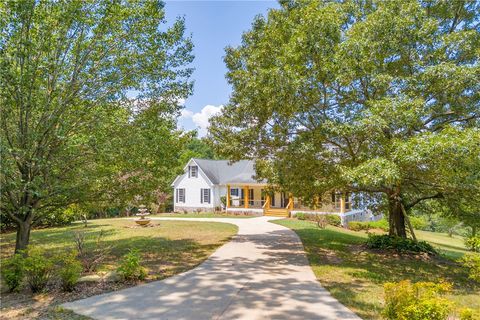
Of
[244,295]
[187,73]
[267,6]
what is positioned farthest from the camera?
[267,6]

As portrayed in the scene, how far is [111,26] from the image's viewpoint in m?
8.15

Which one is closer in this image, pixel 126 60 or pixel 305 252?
pixel 126 60

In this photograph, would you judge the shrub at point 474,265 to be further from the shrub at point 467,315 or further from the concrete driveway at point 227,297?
the shrub at point 467,315

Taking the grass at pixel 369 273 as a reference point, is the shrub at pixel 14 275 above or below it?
above

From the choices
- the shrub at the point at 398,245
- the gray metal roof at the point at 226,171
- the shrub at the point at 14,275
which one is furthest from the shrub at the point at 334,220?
the shrub at the point at 14,275

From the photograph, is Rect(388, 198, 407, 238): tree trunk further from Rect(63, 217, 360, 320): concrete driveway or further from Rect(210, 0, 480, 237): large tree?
Rect(63, 217, 360, 320): concrete driveway

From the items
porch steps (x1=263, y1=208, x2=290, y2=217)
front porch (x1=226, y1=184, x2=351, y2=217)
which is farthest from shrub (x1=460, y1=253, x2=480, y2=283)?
porch steps (x1=263, y1=208, x2=290, y2=217)

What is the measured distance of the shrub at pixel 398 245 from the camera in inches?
468

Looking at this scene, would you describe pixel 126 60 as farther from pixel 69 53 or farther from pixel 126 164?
pixel 126 164

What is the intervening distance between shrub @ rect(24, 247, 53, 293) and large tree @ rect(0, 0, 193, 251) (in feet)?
4.73

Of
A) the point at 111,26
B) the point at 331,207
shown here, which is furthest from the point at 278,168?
the point at 331,207

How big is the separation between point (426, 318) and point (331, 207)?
23.6 metres

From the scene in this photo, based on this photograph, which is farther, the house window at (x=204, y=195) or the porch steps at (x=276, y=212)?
the house window at (x=204, y=195)

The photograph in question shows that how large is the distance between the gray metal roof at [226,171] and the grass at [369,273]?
55.7 ft
